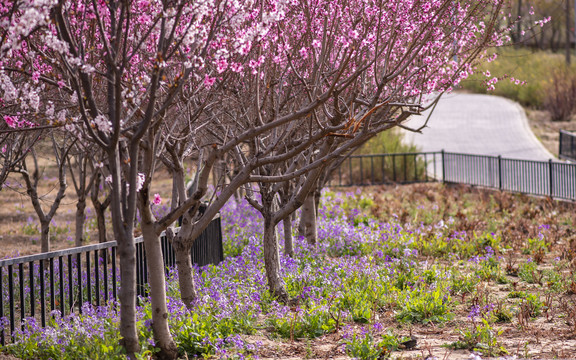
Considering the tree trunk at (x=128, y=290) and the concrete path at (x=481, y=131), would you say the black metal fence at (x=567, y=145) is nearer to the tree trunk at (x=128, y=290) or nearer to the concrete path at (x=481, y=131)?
the concrete path at (x=481, y=131)

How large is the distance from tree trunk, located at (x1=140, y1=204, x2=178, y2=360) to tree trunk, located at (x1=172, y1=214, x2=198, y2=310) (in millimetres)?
839

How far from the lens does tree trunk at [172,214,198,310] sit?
20.6 feet

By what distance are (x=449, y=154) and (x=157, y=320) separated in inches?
593

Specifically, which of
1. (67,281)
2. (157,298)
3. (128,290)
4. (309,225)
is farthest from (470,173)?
(128,290)

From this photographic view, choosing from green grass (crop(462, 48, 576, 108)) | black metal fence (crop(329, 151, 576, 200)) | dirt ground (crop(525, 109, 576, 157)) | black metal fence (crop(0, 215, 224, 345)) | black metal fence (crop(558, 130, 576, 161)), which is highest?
green grass (crop(462, 48, 576, 108))

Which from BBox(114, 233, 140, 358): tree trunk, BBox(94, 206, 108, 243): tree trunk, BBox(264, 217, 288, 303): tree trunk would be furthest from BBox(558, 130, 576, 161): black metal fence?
BBox(114, 233, 140, 358): tree trunk

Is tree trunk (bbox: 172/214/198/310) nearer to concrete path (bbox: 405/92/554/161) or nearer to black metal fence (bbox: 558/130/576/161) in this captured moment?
→ concrete path (bbox: 405/92/554/161)

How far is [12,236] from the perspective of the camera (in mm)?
13258

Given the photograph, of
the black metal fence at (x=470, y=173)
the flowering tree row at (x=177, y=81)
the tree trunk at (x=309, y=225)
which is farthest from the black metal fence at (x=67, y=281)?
the black metal fence at (x=470, y=173)

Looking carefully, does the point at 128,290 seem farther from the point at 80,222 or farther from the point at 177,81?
the point at 80,222

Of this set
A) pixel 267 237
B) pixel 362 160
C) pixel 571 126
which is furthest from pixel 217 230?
pixel 571 126

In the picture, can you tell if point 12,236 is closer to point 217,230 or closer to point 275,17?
point 217,230

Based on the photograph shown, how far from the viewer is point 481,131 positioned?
1134 inches

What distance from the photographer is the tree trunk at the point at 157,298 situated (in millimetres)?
5277
